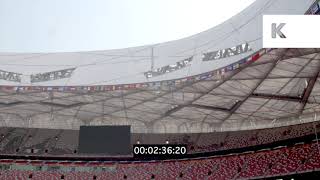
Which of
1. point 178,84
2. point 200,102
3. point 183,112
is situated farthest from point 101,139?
point 178,84

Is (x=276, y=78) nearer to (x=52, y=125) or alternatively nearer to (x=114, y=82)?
(x=114, y=82)

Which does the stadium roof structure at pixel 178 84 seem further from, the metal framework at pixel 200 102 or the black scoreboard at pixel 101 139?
the black scoreboard at pixel 101 139

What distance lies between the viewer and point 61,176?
49.6m

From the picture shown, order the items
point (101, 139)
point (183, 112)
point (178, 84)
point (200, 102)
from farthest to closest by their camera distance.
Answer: point (183, 112), point (101, 139), point (200, 102), point (178, 84)

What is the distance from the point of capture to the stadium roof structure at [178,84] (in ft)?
102

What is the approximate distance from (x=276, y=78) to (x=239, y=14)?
663 centimetres

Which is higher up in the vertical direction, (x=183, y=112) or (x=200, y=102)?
(x=200, y=102)

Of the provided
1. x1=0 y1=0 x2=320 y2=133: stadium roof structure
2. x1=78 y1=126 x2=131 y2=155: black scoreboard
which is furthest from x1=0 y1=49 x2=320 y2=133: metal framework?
x1=78 y1=126 x2=131 y2=155: black scoreboard

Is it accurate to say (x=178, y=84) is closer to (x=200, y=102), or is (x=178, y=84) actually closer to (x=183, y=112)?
(x=200, y=102)

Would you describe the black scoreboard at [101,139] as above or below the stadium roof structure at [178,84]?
below

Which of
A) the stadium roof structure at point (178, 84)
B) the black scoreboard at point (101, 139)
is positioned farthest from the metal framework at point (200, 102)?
the black scoreboard at point (101, 139)

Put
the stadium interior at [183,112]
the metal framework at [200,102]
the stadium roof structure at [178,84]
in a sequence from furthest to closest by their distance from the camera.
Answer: the stadium interior at [183,112], the stadium roof structure at [178,84], the metal framework at [200,102]

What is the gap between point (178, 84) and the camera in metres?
35.5

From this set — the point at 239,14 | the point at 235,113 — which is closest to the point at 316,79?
the point at 239,14
